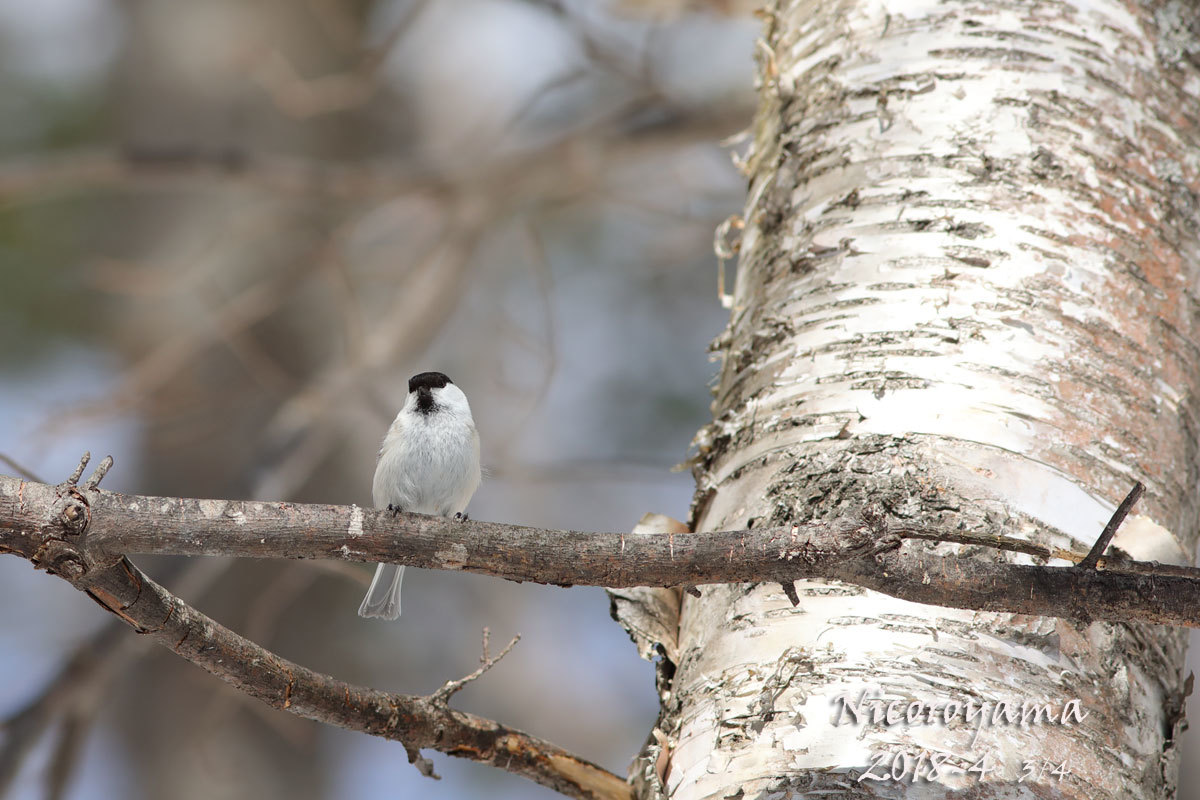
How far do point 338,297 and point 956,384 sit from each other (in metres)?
2.96

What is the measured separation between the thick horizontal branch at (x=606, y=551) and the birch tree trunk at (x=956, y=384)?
0.21 meters

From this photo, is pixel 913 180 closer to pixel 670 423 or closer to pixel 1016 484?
pixel 1016 484

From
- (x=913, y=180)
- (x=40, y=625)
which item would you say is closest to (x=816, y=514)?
(x=913, y=180)

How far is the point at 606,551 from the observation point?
4.56ft

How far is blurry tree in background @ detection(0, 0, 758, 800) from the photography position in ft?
12.8

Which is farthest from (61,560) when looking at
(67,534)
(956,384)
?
(956,384)

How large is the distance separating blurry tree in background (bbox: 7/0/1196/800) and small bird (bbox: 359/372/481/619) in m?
0.24

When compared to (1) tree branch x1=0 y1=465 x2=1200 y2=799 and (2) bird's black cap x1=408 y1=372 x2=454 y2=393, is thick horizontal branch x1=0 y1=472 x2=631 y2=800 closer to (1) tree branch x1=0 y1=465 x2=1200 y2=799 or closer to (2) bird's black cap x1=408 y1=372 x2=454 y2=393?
(1) tree branch x1=0 y1=465 x2=1200 y2=799

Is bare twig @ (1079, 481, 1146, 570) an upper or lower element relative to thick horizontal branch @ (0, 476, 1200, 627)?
upper

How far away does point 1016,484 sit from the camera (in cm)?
166

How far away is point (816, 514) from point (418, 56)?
19.8ft

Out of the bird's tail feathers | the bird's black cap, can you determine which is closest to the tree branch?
the bird's tail feathers

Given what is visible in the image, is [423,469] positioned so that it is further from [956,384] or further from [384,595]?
[956,384]

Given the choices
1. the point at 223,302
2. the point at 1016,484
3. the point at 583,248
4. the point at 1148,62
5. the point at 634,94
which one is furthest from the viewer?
the point at 583,248
